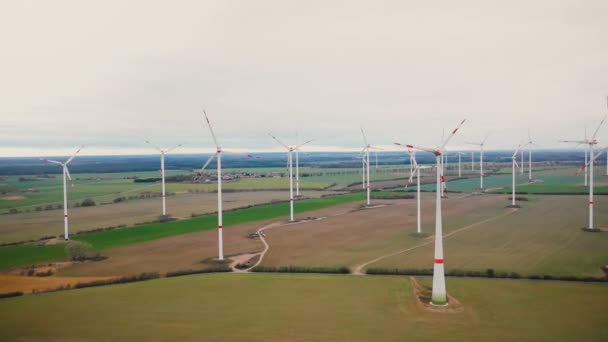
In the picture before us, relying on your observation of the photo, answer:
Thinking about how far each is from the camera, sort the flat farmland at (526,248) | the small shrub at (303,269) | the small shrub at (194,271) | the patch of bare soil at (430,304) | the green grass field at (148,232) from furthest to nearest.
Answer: the green grass field at (148,232) → the small shrub at (303,269) → the small shrub at (194,271) → the flat farmland at (526,248) → the patch of bare soil at (430,304)

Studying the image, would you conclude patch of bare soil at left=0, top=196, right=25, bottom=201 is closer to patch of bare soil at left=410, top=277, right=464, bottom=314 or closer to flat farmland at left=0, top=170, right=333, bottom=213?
flat farmland at left=0, top=170, right=333, bottom=213

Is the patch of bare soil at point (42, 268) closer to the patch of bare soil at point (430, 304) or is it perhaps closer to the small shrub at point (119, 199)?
the patch of bare soil at point (430, 304)

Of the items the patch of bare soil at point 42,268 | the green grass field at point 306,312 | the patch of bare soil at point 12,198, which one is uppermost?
the patch of bare soil at point 12,198

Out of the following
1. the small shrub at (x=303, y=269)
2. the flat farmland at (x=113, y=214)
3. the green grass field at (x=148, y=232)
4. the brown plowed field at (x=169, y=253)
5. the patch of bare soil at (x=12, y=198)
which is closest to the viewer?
the small shrub at (x=303, y=269)

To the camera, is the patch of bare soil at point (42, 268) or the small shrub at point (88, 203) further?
the small shrub at point (88, 203)

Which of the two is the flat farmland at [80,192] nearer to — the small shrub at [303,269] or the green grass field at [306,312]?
the small shrub at [303,269]

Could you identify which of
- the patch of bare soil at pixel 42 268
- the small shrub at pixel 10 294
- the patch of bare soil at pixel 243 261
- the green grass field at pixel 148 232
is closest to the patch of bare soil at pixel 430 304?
the patch of bare soil at pixel 243 261

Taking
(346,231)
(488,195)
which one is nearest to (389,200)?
(488,195)

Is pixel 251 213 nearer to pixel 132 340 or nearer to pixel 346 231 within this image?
pixel 346 231

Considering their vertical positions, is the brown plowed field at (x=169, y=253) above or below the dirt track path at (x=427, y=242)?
below
